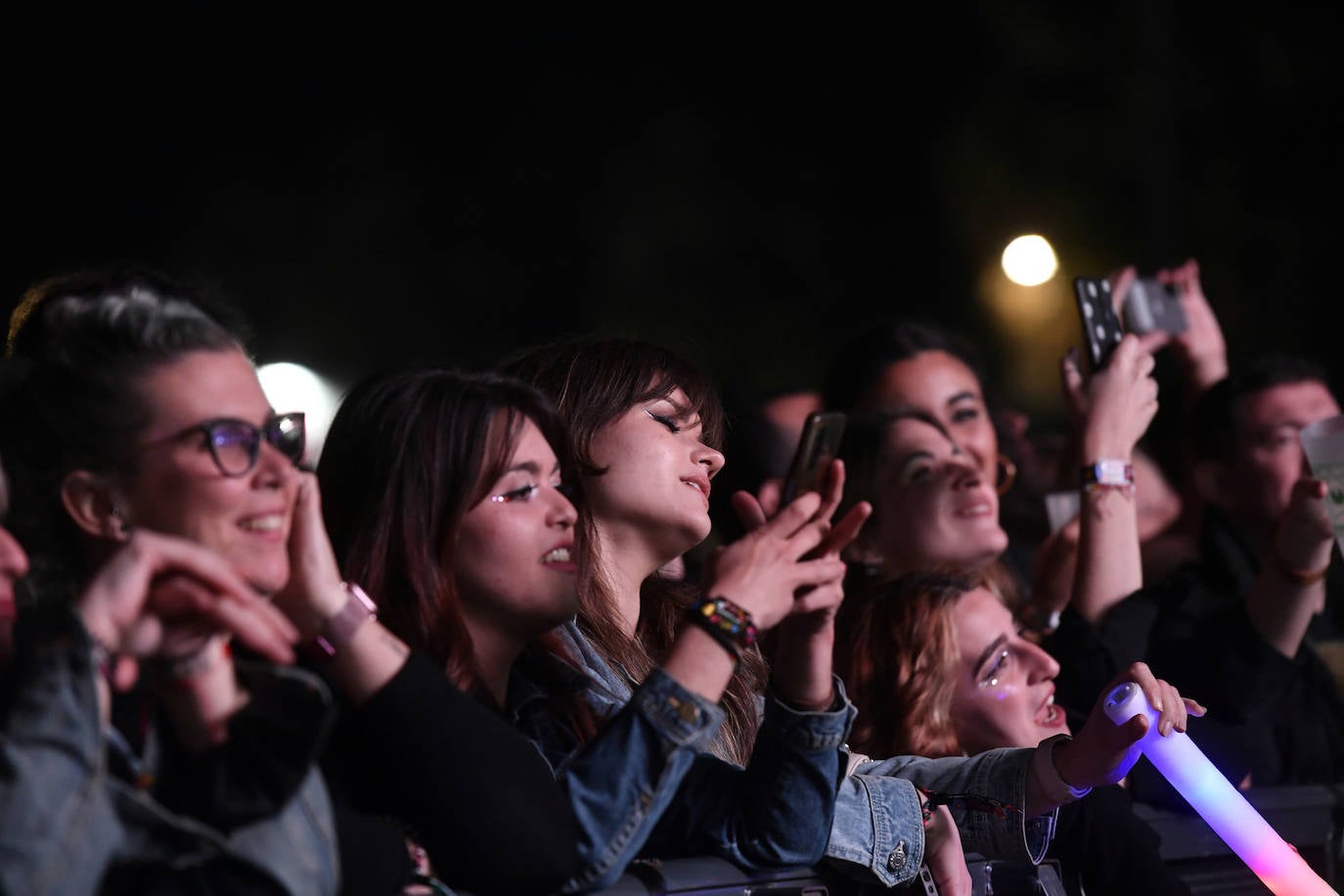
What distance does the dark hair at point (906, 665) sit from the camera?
2.41 m

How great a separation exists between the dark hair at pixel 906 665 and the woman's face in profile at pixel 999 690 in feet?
0.08

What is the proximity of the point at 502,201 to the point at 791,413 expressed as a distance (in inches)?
135

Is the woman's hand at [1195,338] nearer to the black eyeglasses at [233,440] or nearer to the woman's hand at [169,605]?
Result: the black eyeglasses at [233,440]

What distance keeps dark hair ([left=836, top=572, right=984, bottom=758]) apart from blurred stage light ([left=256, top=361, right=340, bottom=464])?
4190 millimetres

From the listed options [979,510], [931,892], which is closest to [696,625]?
[931,892]

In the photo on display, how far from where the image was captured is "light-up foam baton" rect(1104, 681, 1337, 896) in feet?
6.41

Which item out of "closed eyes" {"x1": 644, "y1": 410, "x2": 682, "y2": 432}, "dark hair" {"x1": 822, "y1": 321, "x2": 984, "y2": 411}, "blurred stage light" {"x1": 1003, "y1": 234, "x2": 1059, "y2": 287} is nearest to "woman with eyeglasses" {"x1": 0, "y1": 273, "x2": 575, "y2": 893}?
"closed eyes" {"x1": 644, "y1": 410, "x2": 682, "y2": 432}

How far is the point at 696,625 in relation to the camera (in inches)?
63.2

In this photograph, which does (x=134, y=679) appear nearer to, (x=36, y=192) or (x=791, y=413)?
(x=791, y=413)

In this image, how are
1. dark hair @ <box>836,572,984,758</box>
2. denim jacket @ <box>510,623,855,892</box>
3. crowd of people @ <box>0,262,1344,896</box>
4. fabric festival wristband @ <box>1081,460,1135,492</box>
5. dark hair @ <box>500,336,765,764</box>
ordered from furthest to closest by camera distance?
fabric festival wristband @ <box>1081,460,1135,492</box> → dark hair @ <box>836,572,984,758</box> → dark hair @ <box>500,336,765,764</box> → denim jacket @ <box>510,623,855,892</box> → crowd of people @ <box>0,262,1344,896</box>

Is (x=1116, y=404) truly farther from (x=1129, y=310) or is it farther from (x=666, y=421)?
(x=666, y=421)

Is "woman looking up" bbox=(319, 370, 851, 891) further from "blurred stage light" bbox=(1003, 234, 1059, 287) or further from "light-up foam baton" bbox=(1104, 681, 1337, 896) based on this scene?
"blurred stage light" bbox=(1003, 234, 1059, 287)

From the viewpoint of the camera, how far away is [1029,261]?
5.60 m

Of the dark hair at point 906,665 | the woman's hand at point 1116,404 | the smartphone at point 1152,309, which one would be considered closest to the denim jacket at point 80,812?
the dark hair at point 906,665
